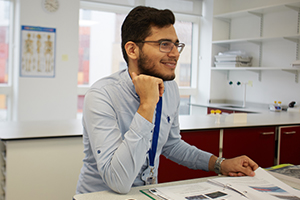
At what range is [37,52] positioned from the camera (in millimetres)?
4156

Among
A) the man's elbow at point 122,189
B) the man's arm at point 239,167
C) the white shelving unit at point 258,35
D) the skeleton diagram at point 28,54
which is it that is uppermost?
the white shelving unit at point 258,35

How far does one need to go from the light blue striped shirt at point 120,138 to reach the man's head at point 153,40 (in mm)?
119

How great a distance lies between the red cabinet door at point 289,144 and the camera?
2693mm

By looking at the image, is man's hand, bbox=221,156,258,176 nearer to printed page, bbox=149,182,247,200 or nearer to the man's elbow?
printed page, bbox=149,182,247,200

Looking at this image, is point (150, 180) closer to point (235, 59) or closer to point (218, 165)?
point (218, 165)

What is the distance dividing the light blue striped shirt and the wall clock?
10.7 feet

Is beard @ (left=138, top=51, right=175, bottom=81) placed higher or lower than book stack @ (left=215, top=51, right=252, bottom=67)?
lower

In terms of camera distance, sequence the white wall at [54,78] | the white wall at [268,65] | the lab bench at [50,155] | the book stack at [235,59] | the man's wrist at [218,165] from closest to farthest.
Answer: the man's wrist at [218,165] → the lab bench at [50,155] → the white wall at [54,78] → the white wall at [268,65] → the book stack at [235,59]

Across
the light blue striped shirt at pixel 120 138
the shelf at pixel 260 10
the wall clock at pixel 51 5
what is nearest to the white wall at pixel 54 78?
the wall clock at pixel 51 5

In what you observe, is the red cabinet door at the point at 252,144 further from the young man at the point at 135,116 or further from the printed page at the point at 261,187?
the printed page at the point at 261,187

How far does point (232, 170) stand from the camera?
4.02ft

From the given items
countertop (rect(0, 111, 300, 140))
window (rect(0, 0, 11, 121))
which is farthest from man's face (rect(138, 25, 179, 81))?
window (rect(0, 0, 11, 121))

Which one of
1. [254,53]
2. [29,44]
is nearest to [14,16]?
[29,44]

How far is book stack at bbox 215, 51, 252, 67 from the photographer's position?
15.2ft
